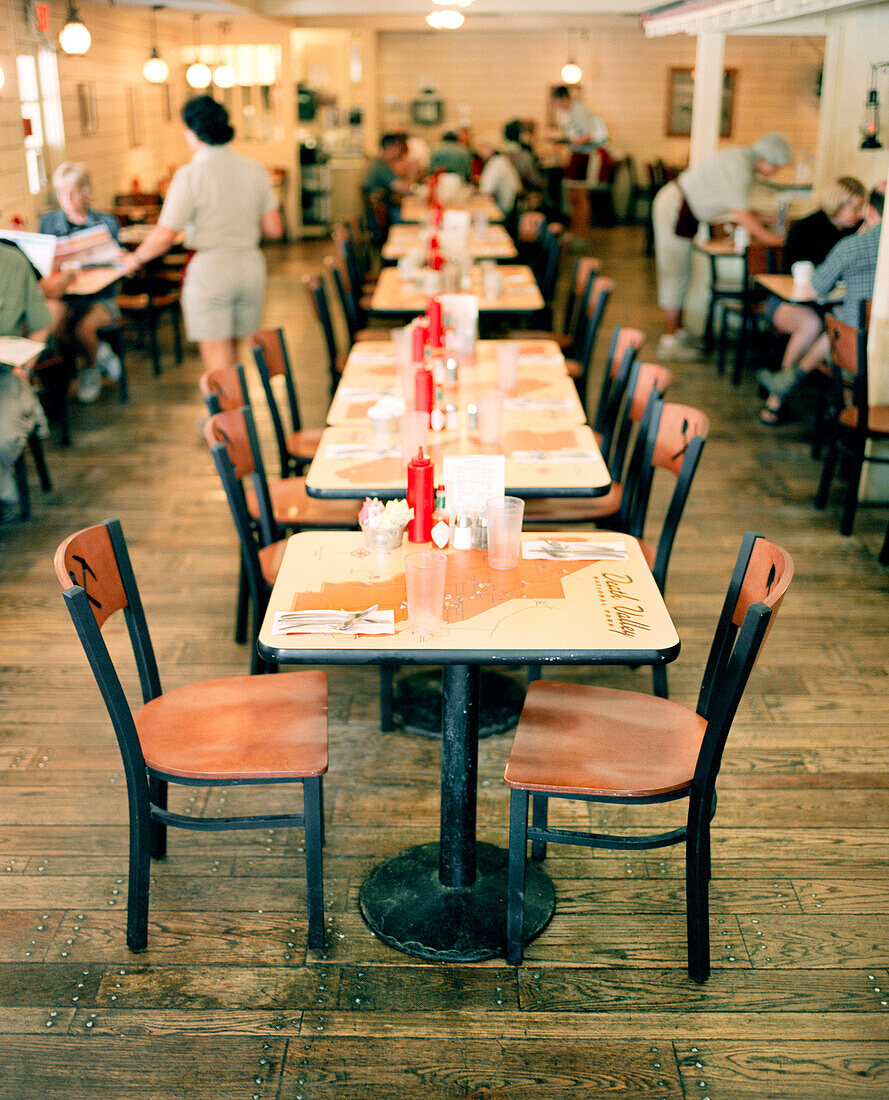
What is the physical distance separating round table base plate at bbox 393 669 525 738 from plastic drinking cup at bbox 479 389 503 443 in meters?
0.70

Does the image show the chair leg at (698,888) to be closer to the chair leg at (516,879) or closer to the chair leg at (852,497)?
the chair leg at (516,879)

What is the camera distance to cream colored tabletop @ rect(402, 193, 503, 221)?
9.09m

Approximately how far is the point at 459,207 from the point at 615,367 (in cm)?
602

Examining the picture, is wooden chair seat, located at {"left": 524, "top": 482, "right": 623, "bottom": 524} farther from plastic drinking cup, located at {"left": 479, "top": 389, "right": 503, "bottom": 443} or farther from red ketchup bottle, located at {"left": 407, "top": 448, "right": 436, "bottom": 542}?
red ketchup bottle, located at {"left": 407, "top": 448, "right": 436, "bottom": 542}

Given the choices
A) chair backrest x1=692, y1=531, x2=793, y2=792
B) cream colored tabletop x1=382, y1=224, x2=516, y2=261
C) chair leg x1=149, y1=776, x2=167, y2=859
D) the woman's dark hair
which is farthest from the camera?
cream colored tabletop x1=382, y1=224, x2=516, y2=261

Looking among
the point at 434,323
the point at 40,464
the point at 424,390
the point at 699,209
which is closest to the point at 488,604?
the point at 424,390

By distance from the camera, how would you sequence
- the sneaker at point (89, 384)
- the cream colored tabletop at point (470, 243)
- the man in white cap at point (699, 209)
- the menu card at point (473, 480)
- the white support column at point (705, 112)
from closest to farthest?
the menu card at point (473, 480), the sneaker at point (89, 384), the man in white cap at point (699, 209), the cream colored tabletop at point (470, 243), the white support column at point (705, 112)

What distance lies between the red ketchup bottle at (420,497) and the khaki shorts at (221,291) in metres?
3.08

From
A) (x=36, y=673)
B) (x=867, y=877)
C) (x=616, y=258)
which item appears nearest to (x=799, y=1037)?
(x=867, y=877)

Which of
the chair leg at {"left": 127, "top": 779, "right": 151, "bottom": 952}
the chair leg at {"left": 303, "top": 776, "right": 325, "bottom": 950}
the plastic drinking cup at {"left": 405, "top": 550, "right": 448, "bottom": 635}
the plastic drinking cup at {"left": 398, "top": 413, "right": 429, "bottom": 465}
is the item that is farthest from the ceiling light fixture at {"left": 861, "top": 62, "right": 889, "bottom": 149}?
the chair leg at {"left": 127, "top": 779, "right": 151, "bottom": 952}

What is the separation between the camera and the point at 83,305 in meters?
6.37

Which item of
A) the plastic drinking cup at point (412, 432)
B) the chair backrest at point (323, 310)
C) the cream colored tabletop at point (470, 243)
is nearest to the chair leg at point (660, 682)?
the plastic drinking cup at point (412, 432)

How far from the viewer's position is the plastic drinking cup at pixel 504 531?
2338mm

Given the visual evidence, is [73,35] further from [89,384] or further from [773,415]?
[773,415]
